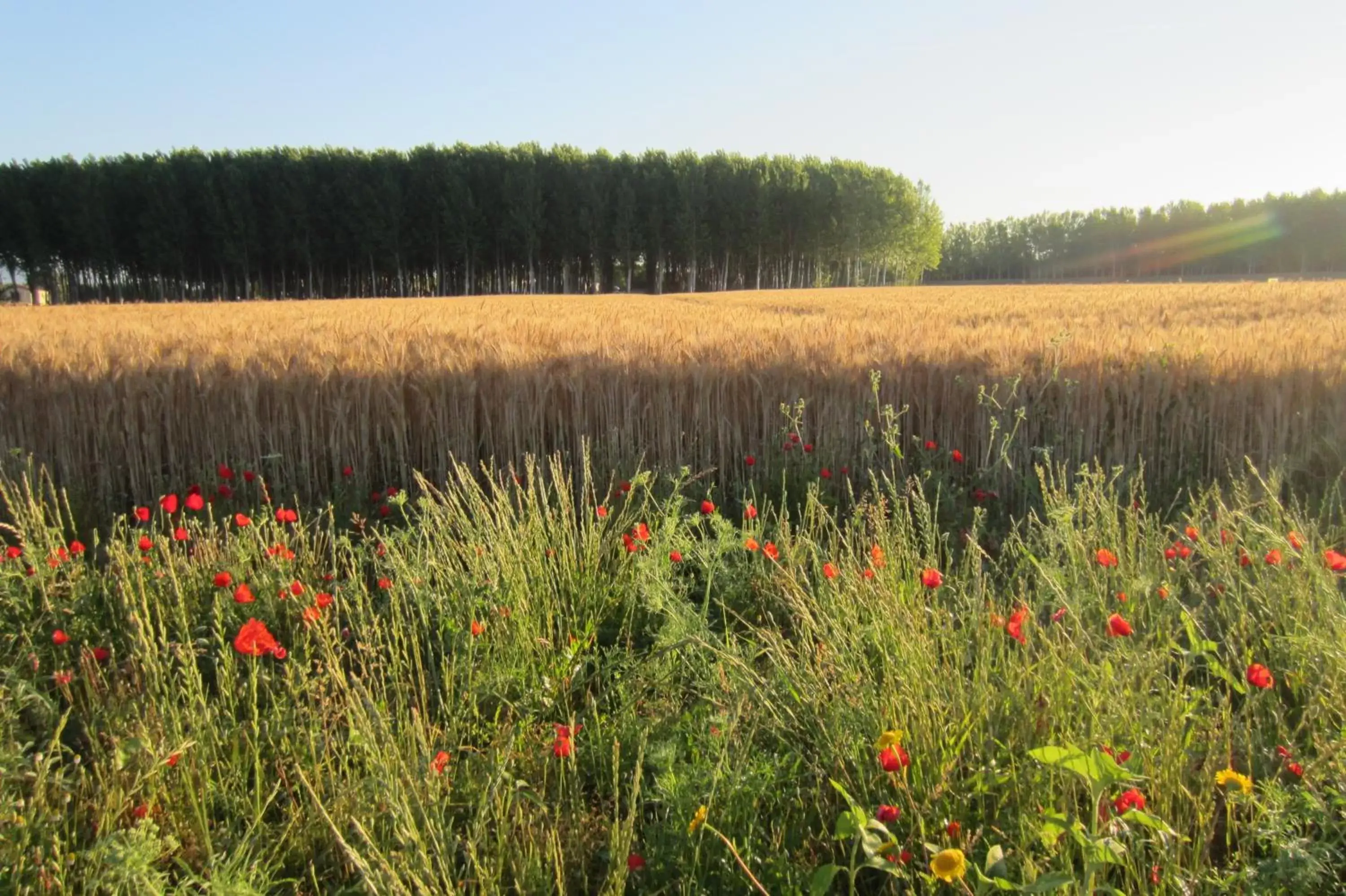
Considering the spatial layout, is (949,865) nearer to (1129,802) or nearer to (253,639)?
(1129,802)

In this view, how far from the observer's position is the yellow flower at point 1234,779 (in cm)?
157

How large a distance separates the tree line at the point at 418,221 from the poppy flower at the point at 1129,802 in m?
43.9

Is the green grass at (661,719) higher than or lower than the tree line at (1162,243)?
lower

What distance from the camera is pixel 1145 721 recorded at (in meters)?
1.86

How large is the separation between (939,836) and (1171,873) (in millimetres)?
422

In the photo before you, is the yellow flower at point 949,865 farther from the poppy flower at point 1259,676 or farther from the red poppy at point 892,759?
the poppy flower at point 1259,676

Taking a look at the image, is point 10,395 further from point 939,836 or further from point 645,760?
point 939,836

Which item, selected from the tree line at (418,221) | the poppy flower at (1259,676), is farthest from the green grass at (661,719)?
the tree line at (418,221)

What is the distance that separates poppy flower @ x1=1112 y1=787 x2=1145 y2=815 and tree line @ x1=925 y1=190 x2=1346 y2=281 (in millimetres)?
Result: 71207

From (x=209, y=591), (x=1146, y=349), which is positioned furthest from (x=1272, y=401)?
(x=209, y=591)

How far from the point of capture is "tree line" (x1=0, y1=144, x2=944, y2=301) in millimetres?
39469

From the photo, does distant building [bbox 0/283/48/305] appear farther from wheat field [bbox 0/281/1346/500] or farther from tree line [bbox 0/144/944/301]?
wheat field [bbox 0/281/1346/500]

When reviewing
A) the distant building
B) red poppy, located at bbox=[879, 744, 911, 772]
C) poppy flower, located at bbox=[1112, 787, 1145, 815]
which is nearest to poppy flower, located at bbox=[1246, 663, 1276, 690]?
poppy flower, located at bbox=[1112, 787, 1145, 815]

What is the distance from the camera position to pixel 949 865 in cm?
128
